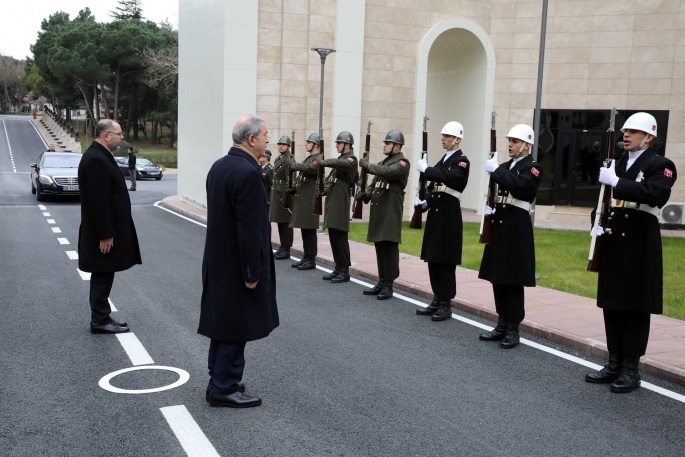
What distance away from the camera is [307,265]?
1088cm

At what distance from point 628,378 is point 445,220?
279 centimetres

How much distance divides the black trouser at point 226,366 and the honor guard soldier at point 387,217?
4.06m

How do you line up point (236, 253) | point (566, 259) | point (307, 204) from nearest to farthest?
point (236, 253) → point (307, 204) → point (566, 259)

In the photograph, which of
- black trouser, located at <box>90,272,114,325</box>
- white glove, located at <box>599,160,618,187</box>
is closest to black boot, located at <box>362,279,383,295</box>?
black trouser, located at <box>90,272,114,325</box>

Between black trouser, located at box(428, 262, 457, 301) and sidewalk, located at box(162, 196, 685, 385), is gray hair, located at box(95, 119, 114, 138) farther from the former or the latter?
sidewalk, located at box(162, 196, 685, 385)

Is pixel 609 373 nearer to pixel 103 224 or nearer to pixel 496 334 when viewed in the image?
→ pixel 496 334

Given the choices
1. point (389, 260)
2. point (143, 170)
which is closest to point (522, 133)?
point (389, 260)

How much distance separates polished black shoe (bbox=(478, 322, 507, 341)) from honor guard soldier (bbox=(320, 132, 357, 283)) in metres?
3.29

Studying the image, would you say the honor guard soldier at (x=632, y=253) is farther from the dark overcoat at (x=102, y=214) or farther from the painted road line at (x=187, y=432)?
the dark overcoat at (x=102, y=214)

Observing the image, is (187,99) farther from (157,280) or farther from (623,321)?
(623,321)

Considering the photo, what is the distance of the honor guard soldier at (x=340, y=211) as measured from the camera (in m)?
9.75

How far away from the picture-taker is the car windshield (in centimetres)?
2155

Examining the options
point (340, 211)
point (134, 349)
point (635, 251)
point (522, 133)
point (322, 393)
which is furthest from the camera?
point (340, 211)

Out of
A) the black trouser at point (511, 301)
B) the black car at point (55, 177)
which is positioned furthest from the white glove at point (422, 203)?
the black car at point (55, 177)
